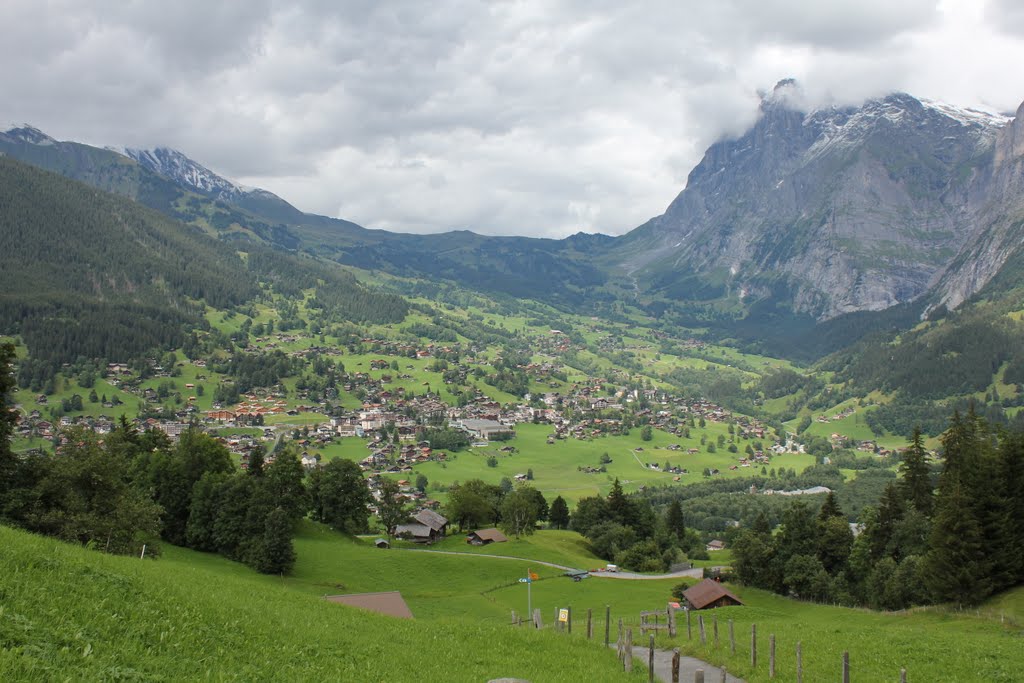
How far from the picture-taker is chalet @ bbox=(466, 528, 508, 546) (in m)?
77.8

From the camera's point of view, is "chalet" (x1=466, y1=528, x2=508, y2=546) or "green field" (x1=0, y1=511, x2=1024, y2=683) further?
"chalet" (x1=466, y1=528, x2=508, y2=546)

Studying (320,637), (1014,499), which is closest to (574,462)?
(1014,499)

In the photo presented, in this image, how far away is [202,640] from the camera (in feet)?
48.0

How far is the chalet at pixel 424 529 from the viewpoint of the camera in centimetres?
8344

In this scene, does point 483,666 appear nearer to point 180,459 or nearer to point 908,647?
point 908,647

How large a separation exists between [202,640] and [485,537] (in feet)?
217

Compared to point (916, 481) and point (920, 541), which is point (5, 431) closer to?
point (920, 541)

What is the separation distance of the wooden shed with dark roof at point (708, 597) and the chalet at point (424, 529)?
41.0 metres

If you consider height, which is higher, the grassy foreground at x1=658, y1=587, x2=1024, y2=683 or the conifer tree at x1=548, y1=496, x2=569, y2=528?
the grassy foreground at x1=658, y1=587, x2=1024, y2=683

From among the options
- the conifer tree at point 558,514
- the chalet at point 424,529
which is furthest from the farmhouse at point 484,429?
the chalet at point 424,529

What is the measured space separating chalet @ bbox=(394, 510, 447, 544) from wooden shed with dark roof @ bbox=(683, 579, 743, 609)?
134 feet

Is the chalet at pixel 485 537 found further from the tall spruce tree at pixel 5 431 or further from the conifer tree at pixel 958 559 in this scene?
the tall spruce tree at pixel 5 431

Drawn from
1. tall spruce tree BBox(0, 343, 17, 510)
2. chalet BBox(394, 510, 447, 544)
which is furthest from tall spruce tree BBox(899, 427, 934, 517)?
tall spruce tree BBox(0, 343, 17, 510)

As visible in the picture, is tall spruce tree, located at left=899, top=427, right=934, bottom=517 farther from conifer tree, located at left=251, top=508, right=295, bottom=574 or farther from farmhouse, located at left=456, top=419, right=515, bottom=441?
farmhouse, located at left=456, top=419, right=515, bottom=441
